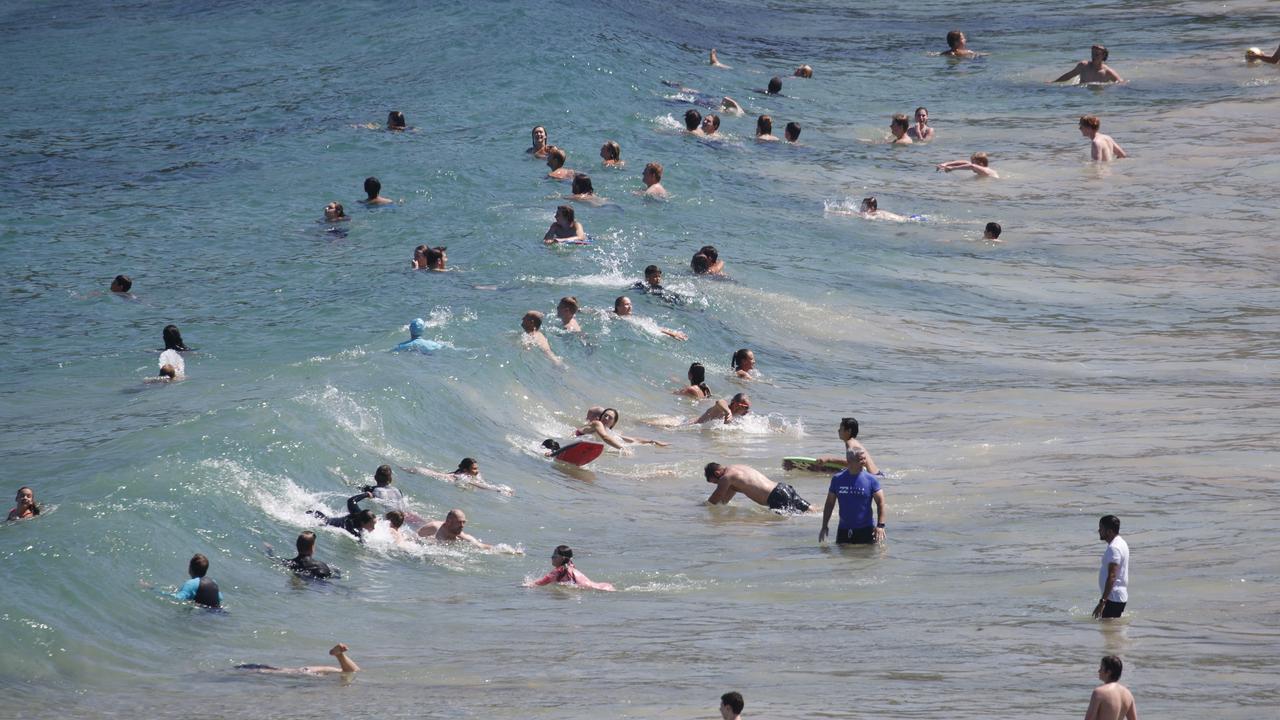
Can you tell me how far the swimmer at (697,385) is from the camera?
24.5m

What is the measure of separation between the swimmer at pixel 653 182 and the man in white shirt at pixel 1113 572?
19.8 metres

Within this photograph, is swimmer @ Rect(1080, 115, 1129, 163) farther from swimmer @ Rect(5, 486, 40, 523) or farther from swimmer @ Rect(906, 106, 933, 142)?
swimmer @ Rect(5, 486, 40, 523)

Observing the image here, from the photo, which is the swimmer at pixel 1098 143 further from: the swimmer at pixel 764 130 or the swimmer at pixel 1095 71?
the swimmer at pixel 764 130

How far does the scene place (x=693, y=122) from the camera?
37.4 meters

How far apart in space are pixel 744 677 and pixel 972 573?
3577 mm

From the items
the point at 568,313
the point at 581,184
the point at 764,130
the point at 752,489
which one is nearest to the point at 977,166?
the point at 764,130

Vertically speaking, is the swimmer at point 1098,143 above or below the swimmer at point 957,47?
below

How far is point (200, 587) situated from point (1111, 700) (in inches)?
330

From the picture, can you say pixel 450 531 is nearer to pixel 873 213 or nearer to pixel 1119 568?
pixel 1119 568

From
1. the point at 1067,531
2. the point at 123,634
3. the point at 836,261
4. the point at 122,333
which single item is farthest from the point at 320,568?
the point at 836,261

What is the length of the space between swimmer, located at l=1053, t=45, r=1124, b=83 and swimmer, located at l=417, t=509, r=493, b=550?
2863 cm

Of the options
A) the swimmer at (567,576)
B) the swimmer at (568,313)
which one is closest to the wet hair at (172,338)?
the swimmer at (568,313)

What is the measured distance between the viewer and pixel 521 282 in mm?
28375

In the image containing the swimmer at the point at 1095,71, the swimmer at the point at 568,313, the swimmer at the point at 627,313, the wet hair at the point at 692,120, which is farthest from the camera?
the swimmer at the point at 1095,71
